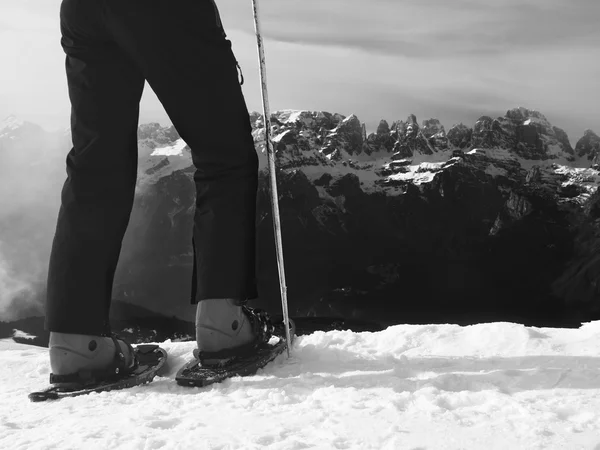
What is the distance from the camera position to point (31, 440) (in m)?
1.43

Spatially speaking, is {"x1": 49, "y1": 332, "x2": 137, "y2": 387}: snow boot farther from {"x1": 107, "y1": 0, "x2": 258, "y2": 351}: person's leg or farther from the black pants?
{"x1": 107, "y1": 0, "x2": 258, "y2": 351}: person's leg

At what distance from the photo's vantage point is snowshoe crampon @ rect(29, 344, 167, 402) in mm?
2000

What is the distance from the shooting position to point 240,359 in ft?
7.22

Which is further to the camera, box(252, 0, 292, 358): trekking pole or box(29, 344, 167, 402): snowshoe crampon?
box(252, 0, 292, 358): trekking pole

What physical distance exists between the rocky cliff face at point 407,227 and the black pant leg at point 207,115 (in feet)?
410

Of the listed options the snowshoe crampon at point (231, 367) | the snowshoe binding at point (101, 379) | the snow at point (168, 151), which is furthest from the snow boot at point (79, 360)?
the snow at point (168, 151)

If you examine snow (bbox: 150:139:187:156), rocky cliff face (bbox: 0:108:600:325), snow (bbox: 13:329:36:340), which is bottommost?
snow (bbox: 13:329:36:340)

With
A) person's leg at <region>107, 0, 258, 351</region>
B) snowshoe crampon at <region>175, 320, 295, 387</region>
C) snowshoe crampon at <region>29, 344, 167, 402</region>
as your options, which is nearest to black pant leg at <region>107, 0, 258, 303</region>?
person's leg at <region>107, 0, 258, 351</region>

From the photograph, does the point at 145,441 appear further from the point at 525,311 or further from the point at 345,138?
the point at 345,138

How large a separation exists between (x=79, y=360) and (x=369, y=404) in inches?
48.0

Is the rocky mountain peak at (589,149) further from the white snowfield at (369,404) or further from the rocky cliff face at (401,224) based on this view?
the white snowfield at (369,404)

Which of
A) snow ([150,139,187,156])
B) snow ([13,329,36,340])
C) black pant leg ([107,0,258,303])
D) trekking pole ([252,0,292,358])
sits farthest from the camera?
snow ([150,139,187,156])

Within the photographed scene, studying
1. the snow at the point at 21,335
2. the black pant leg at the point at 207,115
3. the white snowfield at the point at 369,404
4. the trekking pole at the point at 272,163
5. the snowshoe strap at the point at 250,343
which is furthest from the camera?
the snow at the point at 21,335

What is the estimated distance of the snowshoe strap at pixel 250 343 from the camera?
220 centimetres
